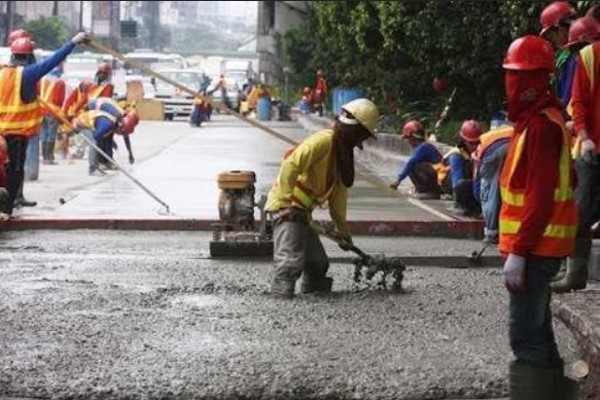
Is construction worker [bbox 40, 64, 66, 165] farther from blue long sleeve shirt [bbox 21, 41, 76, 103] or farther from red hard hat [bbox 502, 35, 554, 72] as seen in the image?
red hard hat [bbox 502, 35, 554, 72]

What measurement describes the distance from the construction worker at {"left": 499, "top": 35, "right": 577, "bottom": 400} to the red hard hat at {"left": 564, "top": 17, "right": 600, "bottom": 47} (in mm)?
3099

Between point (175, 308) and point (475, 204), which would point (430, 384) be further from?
point (475, 204)

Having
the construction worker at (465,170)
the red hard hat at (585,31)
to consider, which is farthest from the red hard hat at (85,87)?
the red hard hat at (585,31)

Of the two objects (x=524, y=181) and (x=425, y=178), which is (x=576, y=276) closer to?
(x=524, y=181)

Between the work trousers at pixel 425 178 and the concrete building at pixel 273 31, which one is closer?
the work trousers at pixel 425 178

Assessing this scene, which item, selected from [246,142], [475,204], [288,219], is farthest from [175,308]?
[246,142]

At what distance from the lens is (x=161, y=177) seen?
771 inches

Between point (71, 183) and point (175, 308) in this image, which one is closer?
point (175, 308)

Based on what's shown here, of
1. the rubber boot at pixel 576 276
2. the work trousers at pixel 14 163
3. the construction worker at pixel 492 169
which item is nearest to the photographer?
the rubber boot at pixel 576 276

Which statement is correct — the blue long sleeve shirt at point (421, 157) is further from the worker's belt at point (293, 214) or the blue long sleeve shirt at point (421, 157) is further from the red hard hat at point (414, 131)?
the worker's belt at point (293, 214)

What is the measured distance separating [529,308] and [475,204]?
8118mm

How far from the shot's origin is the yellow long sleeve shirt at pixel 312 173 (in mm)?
8703

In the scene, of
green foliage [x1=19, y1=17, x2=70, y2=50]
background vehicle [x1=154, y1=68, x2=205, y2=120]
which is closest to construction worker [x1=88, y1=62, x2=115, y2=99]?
background vehicle [x1=154, y1=68, x2=205, y2=120]

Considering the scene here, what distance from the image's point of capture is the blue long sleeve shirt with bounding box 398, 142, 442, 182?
50.5ft
